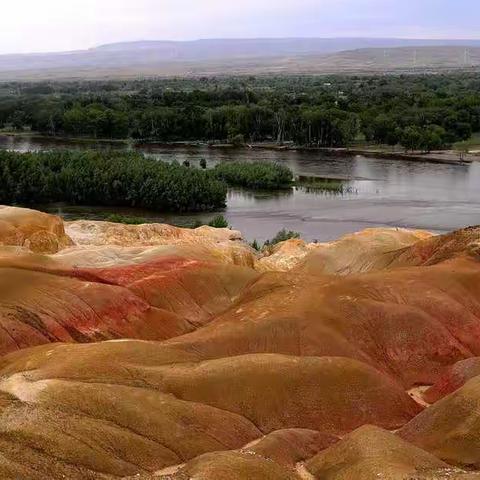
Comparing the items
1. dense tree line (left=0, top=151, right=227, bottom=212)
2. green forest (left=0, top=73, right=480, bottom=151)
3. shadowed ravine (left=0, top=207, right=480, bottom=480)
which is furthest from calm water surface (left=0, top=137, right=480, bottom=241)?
shadowed ravine (left=0, top=207, right=480, bottom=480)

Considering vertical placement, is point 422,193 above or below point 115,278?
below

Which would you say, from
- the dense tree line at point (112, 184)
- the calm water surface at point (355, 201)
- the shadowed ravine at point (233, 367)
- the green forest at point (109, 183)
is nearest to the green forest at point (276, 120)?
the calm water surface at point (355, 201)

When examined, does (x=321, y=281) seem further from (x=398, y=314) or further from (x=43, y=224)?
(x=43, y=224)

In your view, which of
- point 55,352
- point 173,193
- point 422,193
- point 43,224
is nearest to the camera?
point 55,352

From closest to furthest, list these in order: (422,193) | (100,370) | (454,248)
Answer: (100,370)
(454,248)
(422,193)

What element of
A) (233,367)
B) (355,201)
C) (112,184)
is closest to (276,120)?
(355,201)

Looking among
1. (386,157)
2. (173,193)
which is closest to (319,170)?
(386,157)

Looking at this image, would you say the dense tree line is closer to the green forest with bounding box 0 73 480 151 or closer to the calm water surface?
the calm water surface
